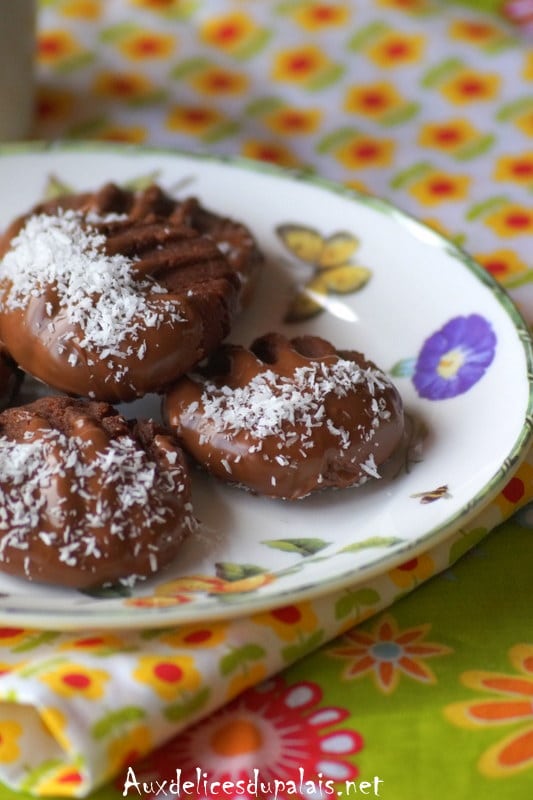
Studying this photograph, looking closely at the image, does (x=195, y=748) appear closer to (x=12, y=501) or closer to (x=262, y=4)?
(x=12, y=501)

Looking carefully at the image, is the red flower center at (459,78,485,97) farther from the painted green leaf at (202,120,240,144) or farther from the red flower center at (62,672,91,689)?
the red flower center at (62,672,91,689)

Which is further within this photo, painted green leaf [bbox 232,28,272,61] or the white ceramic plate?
painted green leaf [bbox 232,28,272,61]

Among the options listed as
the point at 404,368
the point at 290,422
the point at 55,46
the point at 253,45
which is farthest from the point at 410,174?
the point at 290,422

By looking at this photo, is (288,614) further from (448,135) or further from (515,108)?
(515,108)

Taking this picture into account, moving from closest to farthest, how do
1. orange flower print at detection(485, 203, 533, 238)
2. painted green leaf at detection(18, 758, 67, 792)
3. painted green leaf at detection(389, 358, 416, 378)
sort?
painted green leaf at detection(18, 758, 67, 792) → painted green leaf at detection(389, 358, 416, 378) → orange flower print at detection(485, 203, 533, 238)

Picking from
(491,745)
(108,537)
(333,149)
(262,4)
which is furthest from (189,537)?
(262,4)

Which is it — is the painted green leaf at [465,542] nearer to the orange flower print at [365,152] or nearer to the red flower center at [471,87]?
the orange flower print at [365,152]

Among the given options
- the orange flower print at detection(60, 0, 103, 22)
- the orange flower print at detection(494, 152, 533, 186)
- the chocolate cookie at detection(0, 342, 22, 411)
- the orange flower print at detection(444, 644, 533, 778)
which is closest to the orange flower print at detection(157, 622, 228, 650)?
the orange flower print at detection(444, 644, 533, 778)
